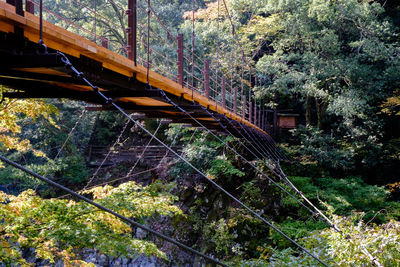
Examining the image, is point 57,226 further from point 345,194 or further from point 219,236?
point 345,194

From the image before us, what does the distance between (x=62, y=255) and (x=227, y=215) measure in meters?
4.47

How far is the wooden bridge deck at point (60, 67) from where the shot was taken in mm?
1334

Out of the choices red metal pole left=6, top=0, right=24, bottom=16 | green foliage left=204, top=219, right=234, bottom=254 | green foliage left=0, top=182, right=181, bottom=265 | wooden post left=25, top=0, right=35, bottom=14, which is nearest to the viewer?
red metal pole left=6, top=0, right=24, bottom=16

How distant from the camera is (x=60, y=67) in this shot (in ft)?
4.69

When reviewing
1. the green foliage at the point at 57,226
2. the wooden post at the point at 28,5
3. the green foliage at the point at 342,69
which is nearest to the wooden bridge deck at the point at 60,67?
the wooden post at the point at 28,5

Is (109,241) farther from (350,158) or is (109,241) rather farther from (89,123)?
(89,123)

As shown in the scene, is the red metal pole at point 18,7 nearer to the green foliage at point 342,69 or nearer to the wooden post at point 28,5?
the wooden post at point 28,5

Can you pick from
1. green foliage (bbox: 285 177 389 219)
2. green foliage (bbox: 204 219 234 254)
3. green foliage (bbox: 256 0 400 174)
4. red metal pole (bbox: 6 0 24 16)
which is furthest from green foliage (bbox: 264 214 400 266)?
green foliage (bbox: 256 0 400 174)

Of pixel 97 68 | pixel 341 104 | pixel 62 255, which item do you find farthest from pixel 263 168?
pixel 97 68

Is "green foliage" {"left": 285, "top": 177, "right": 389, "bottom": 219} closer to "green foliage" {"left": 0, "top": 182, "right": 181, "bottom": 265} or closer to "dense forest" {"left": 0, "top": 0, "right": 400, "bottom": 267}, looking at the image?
"dense forest" {"left": 0, "top": 0, "right": 400, "bottom": 267}

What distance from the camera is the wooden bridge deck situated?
52.5 inches

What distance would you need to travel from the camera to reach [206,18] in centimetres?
1175

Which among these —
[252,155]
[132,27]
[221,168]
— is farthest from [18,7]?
[252,155]

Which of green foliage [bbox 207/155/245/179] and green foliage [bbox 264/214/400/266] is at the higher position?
green foliage [bbox 207/155/245/179]
